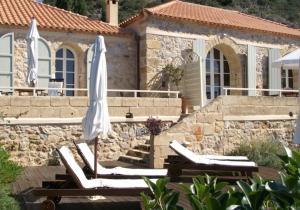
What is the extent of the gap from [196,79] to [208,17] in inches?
140

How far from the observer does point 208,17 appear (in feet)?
61.4

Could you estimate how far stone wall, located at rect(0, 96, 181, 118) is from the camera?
40.2ft

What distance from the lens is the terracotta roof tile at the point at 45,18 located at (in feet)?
51.9

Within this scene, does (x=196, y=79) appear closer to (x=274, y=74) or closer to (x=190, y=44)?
(x=190, y=44)

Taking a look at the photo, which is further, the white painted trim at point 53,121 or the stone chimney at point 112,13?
the stone chimney at point 112,13

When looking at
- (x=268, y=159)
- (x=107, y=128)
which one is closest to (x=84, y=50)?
(x=268, y=159)

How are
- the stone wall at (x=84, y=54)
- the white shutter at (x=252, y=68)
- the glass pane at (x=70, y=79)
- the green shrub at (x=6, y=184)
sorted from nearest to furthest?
the green shrub at (x=6, y=184), the stone wall at (x=84, y=54), the glass pane at (x=70, y=79), the white shutter at (x=252, y=68)

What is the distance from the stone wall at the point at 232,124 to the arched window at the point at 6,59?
6.03m

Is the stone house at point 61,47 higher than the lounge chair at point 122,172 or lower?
higher

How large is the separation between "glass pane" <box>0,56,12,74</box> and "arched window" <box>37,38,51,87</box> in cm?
99

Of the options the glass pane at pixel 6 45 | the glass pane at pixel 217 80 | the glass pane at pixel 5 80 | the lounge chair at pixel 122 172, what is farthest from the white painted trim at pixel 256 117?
the glass pane at pixel 6 45

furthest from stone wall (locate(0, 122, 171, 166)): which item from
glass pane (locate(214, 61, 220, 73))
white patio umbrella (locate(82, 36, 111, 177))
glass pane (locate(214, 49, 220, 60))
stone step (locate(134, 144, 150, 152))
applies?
glass pane (locate(214, 49, 220, 60))

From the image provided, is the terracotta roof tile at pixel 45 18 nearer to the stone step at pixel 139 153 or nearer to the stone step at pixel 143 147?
the stone step at pixel 143 147

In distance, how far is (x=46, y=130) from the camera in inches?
500
